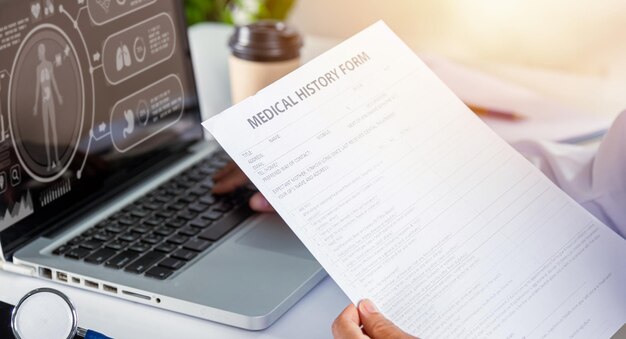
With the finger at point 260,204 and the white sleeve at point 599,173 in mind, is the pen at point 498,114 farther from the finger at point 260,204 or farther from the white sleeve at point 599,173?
the finger at point 260,204

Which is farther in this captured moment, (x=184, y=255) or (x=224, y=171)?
(x=224, y=171)

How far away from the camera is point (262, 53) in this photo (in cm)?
112

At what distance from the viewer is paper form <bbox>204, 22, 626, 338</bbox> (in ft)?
2.26

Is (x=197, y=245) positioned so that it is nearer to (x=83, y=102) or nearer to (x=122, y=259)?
(x=122, y=259)

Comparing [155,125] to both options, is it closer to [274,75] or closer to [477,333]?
[274,75]

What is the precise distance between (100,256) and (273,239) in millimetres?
171

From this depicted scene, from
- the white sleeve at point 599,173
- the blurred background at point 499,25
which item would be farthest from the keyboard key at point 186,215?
the blurred background at point 499,25

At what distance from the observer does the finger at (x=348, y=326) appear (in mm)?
665

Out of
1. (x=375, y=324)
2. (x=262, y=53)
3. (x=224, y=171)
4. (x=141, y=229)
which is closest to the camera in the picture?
(x=375, y=324)


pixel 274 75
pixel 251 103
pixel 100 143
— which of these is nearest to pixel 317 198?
pixel 251 103

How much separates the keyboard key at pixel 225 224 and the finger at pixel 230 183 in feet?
0.12

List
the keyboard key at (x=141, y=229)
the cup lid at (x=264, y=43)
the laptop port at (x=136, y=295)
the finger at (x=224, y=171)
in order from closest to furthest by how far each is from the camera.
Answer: the laptop port at (x=136, y=295) < the keyboard key at (x=141, y=229) < the finger at (x=224, y=171) < the cup lid at (x=264, y=43)

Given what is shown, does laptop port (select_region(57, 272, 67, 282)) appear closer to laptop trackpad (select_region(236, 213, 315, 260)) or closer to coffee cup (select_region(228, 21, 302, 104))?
laptop trackpad (select_region(236, 213, 315, 260))

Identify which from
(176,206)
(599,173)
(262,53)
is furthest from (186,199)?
(599,173)
